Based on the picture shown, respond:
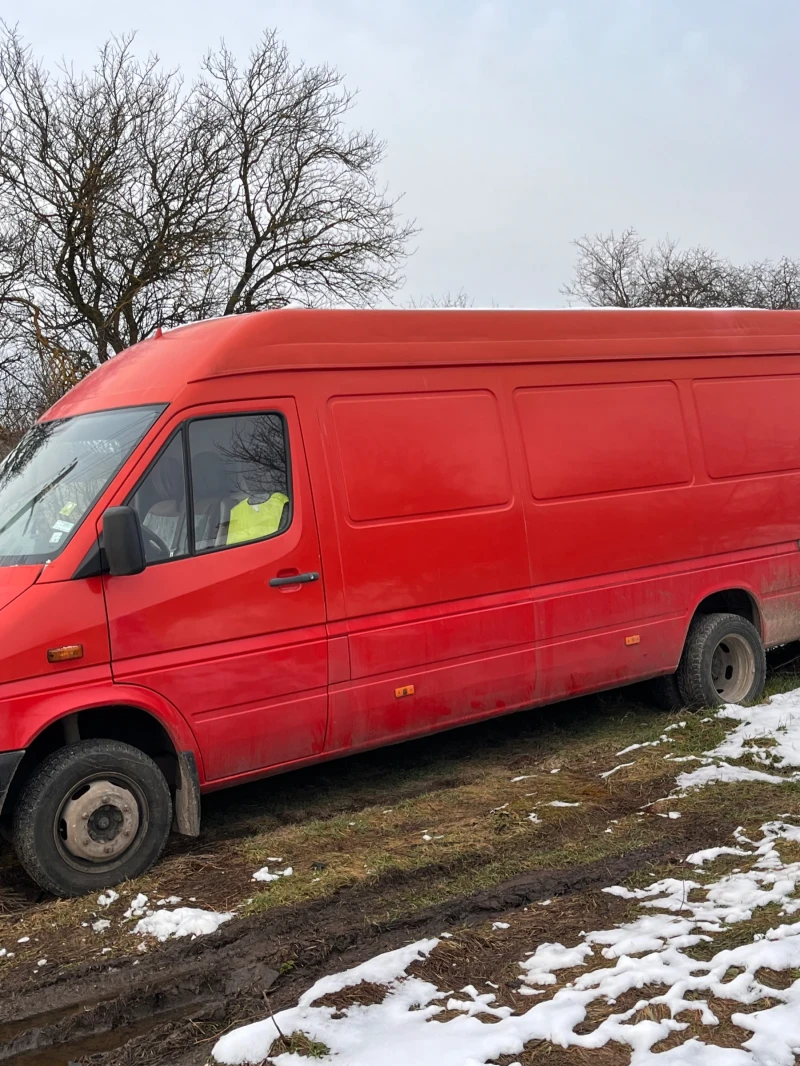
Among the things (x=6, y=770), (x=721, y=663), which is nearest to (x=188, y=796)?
(x=6, y=770)

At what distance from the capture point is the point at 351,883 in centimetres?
484

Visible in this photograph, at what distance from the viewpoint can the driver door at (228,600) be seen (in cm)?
516

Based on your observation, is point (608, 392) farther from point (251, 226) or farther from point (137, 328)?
point (251, 226)

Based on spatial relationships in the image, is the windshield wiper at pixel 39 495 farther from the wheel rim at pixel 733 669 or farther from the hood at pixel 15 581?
the wheel rim at pixel 733 669

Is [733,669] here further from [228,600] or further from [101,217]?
[101,217]

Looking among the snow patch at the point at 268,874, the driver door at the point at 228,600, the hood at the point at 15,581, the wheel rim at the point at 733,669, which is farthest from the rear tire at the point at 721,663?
the hood at the point at 15,581

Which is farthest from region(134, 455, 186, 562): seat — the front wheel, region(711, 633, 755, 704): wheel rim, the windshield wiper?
region(711, 633, 755, 704): wheel rim

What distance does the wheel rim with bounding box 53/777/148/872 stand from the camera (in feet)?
16.0

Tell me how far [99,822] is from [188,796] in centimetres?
46

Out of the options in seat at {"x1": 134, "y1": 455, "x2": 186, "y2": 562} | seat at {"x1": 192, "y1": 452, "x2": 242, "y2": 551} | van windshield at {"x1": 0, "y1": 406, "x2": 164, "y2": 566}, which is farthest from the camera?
seat at {"x1": 192, "y1": 452, "x2": 242, "y2": 551}

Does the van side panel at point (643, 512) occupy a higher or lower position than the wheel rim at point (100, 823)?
higher

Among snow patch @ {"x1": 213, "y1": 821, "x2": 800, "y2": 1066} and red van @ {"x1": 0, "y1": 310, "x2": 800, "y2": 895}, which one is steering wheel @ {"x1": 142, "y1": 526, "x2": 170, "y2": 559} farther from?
snow patch @ {"x1": 213, "y1": 821, "x2": 800, "y2": 1066}

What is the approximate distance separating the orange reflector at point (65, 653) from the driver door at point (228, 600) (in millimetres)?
174

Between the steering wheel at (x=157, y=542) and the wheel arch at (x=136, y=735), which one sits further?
the steering wheel at (x=157, y=542)
